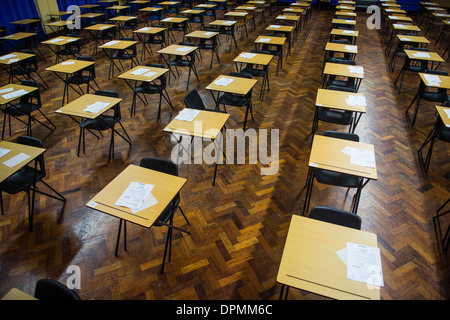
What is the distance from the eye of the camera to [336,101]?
12.3 ft

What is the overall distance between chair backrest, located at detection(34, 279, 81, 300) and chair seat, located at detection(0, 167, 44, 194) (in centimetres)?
163

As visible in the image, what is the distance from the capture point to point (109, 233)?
9.73 feet

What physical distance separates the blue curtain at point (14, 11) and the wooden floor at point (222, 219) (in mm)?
6165

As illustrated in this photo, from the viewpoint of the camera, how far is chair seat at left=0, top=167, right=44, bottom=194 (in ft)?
9.59

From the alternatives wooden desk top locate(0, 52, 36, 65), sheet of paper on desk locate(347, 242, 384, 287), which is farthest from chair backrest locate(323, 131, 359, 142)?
wooden desk top locate(0, 52, 36, 65)

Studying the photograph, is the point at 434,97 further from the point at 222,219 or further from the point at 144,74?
the point at 144,74

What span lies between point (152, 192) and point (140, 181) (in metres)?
0.20

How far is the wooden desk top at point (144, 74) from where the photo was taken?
442cm

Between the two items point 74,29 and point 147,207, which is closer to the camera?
point 147,207

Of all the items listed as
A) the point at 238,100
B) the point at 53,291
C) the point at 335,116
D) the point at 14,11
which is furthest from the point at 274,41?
the point at 14,11

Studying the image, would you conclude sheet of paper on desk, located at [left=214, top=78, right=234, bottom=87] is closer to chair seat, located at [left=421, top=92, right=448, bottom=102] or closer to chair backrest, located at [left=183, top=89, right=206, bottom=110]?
chair backrest, located at [left=183, top=89, right=206, bottom=110]

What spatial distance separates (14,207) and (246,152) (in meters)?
3.13
